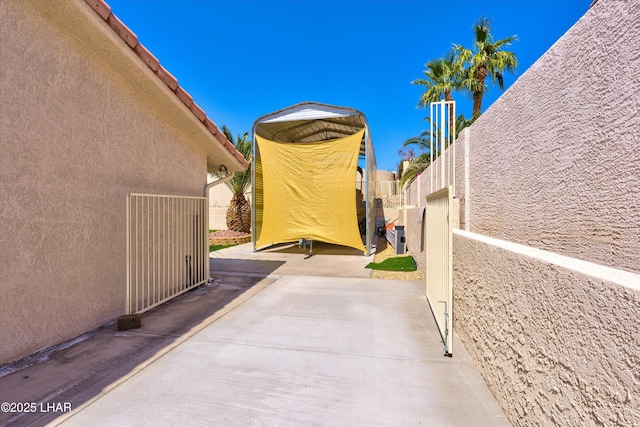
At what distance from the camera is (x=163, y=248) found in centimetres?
505

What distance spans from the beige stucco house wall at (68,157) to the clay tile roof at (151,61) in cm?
1

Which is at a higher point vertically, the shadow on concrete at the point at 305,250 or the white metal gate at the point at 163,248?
the white metal gate at the point at 163,248

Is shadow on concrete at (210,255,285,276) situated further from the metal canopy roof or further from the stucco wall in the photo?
the stucco wall

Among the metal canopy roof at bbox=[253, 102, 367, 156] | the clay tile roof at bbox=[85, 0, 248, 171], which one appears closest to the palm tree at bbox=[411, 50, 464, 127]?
the metal canopy roof at bbox=[253, 102, 367, 156]

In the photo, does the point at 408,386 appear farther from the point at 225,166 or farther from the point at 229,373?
the point at 225,166

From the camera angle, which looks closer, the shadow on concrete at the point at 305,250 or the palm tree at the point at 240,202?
the shadow on concrete at the point at 305,250

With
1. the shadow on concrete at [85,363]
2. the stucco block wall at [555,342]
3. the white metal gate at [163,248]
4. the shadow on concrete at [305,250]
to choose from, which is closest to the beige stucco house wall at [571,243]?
the stucco block wall at [555,342]

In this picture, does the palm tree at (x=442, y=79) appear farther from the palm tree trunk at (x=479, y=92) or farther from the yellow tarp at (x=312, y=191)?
the yellow tarp at (x=312, y=191)

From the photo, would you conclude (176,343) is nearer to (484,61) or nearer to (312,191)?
(312,191)

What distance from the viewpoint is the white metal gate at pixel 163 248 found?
4.41 metres

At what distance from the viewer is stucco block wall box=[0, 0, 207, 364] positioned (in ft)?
9.80

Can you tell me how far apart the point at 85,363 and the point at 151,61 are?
13.4 ft

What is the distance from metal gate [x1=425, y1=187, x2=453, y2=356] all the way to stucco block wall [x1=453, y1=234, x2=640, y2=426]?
0.31 metres

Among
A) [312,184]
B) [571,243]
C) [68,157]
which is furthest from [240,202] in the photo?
[571,243]
